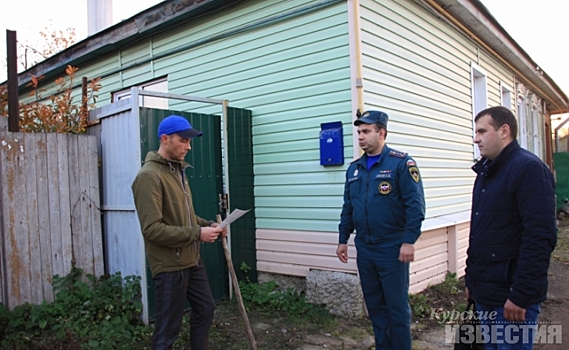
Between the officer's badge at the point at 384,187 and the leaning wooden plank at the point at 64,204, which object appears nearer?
the officer's badge at the point at 384,187

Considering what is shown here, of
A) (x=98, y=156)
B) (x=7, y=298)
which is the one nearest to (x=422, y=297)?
(x=98, y=156)

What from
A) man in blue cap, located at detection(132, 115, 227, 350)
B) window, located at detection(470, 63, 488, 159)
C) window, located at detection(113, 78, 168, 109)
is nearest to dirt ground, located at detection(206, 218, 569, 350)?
man in blue cap, located at detection(132, 115, 227, 350)

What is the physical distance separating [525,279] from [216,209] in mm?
3475

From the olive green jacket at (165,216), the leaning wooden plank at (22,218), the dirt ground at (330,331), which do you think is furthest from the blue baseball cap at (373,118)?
the leaning wooden plank at (22,218)

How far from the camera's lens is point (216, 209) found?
496 cm

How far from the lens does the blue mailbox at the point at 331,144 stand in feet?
14.9

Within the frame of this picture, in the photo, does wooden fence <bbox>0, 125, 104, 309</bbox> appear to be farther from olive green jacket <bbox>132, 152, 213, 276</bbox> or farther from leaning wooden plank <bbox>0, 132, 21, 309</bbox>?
olive green jacket <bbox>132, 152, 213, 276</bbox>

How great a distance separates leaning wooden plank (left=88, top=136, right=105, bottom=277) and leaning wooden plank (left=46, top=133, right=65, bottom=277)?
0.34 m

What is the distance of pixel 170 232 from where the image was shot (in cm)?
279

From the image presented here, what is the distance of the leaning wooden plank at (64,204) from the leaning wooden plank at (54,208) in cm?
→ 3

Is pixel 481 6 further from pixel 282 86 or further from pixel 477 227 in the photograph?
pixel 477 227

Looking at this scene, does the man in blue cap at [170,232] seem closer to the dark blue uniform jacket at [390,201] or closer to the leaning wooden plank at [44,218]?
the dark blue uniform jacket at [390,201]

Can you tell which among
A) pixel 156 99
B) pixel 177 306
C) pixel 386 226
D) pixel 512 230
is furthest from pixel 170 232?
pixel 156 99

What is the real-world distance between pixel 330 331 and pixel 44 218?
3.13 m
